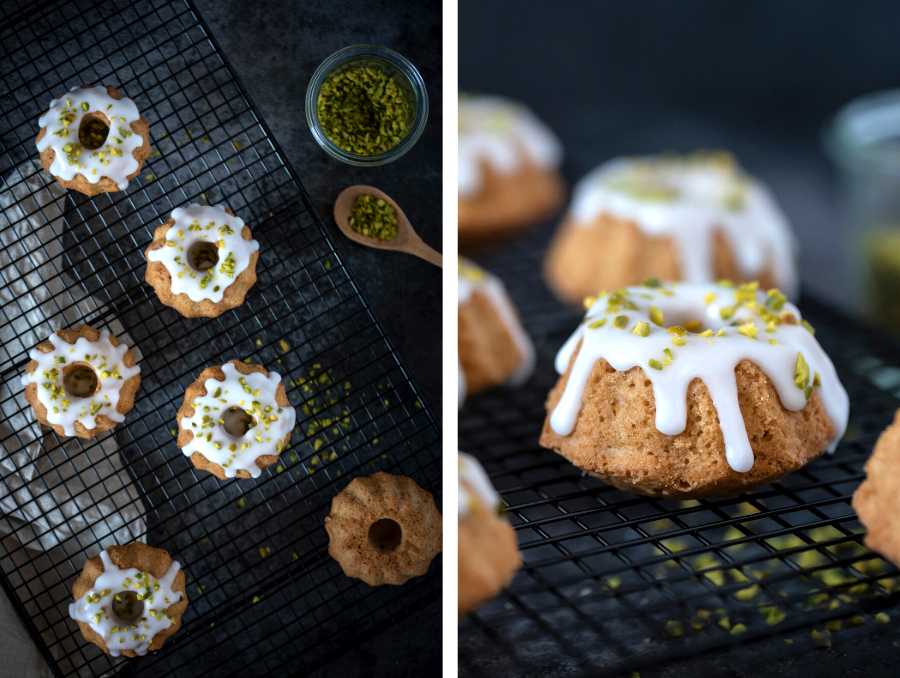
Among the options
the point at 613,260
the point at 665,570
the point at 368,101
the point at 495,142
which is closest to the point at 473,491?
the point at 665,570

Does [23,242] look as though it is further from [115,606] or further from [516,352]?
[516,352]

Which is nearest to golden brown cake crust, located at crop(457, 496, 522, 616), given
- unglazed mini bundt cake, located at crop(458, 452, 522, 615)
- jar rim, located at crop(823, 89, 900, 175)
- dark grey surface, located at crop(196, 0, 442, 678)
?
unglazed mini bundt cake, located at crop(458, 452, 522, 615)

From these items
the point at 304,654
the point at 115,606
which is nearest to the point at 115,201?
the point at 115,606

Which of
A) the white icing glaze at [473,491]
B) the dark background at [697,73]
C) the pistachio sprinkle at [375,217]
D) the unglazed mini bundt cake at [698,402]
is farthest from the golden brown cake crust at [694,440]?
the dark background at [697,73]

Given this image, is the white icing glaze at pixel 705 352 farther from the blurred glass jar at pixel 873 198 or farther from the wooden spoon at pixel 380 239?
the blurred glass jar at pixel 873 198

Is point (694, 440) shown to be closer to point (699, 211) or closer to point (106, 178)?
point (699, 211)

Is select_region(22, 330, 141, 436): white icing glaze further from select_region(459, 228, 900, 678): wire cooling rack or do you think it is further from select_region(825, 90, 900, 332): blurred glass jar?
select_region(825, 90, 900, 332): blurred glass jar
